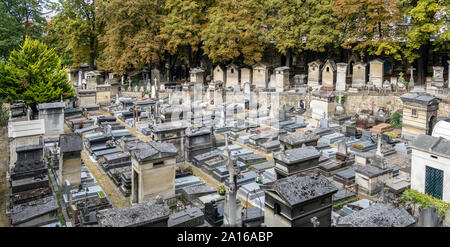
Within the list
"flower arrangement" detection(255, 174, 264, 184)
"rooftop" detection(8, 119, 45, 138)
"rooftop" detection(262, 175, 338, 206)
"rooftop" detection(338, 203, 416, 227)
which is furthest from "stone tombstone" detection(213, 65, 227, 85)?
"rooftop" detection(338, 203, 416, 227)

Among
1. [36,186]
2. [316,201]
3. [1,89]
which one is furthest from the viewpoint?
[1,89]

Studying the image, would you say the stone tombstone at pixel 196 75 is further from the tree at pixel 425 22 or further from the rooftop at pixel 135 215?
the rooftop at pixel 135 215

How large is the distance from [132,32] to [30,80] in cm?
1412

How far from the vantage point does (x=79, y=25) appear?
3991 centimetres

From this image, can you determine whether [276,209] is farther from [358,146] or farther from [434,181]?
[358,146]

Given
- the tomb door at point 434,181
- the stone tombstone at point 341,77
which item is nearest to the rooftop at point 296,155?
the tomb door at point 434,181

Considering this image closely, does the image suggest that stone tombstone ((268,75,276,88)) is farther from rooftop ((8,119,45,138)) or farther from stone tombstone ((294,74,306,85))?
rooftop ((8,119,45,138))

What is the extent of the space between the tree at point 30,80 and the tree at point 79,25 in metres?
13.5

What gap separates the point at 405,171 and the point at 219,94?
677 inches

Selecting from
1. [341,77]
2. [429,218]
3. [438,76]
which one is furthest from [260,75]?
[429,218]

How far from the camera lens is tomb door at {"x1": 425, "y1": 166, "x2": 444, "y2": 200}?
39.4 ft
